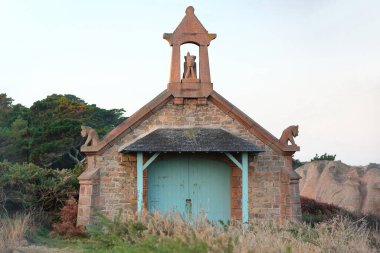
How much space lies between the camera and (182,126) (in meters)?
15.6

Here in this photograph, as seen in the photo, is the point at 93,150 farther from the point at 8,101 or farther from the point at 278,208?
the point at 8,101

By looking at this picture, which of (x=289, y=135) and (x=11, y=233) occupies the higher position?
(x=289, y=135)

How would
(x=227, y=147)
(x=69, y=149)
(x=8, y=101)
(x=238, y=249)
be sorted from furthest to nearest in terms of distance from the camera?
(x=8, y=101) < (x=69, y=149) < (x=227, y=147) < (x=238, y=249)

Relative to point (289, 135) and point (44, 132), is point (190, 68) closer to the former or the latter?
point (289, 135)

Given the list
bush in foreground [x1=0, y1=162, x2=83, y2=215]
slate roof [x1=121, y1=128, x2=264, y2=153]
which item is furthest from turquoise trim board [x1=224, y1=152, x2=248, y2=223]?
bush in foreground [x1=0, y1=162, x2=83, y2=215]

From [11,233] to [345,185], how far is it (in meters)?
13.3

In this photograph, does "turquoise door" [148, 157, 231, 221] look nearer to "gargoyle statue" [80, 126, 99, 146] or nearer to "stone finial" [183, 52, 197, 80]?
"gargoyle statue" [80, 126, 99, 146]

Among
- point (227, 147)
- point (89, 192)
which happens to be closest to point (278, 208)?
point (227, 147)

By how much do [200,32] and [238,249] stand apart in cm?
1039

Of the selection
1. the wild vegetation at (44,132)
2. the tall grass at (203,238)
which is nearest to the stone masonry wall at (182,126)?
the tall grass at (203,238)

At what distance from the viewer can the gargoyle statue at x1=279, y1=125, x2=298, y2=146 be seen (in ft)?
51.3

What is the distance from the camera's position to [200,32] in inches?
632

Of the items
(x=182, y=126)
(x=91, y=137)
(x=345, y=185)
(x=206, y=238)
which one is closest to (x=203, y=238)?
(x=206, y=238)

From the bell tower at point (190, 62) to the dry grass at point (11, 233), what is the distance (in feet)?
18.1
